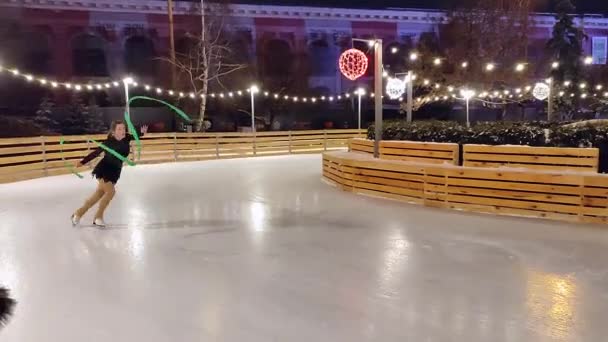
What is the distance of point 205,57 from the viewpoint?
2062 centimetres

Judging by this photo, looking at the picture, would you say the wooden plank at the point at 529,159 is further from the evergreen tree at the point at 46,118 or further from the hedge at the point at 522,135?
the evergreen tree at the point at 46,118

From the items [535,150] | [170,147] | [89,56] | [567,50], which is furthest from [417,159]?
[567,50]

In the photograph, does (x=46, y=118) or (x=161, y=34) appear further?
(x=161, y=34)

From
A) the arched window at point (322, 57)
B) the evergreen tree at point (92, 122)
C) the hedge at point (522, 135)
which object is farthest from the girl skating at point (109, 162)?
the arched window at point (322, 57)

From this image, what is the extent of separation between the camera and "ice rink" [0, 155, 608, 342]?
11.4ft

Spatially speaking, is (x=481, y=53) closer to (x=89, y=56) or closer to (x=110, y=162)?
(x=89, y=56)

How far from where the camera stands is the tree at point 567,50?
88.7 feet

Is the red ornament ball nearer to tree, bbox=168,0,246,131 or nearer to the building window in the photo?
tree, bbox=168,0,246,131

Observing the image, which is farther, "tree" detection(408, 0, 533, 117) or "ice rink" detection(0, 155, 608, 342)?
"tree" detection(408, 0, 533, 117)

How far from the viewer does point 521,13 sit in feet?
76.4

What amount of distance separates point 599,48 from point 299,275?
1351 inches

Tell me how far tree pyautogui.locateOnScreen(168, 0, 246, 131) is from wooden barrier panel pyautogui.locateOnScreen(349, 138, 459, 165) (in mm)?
12242

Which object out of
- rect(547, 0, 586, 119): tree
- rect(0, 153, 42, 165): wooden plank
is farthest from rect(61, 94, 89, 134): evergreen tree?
rect(547, 0, 586, 119): tree

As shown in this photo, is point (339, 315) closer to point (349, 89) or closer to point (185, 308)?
point (185, 308)
